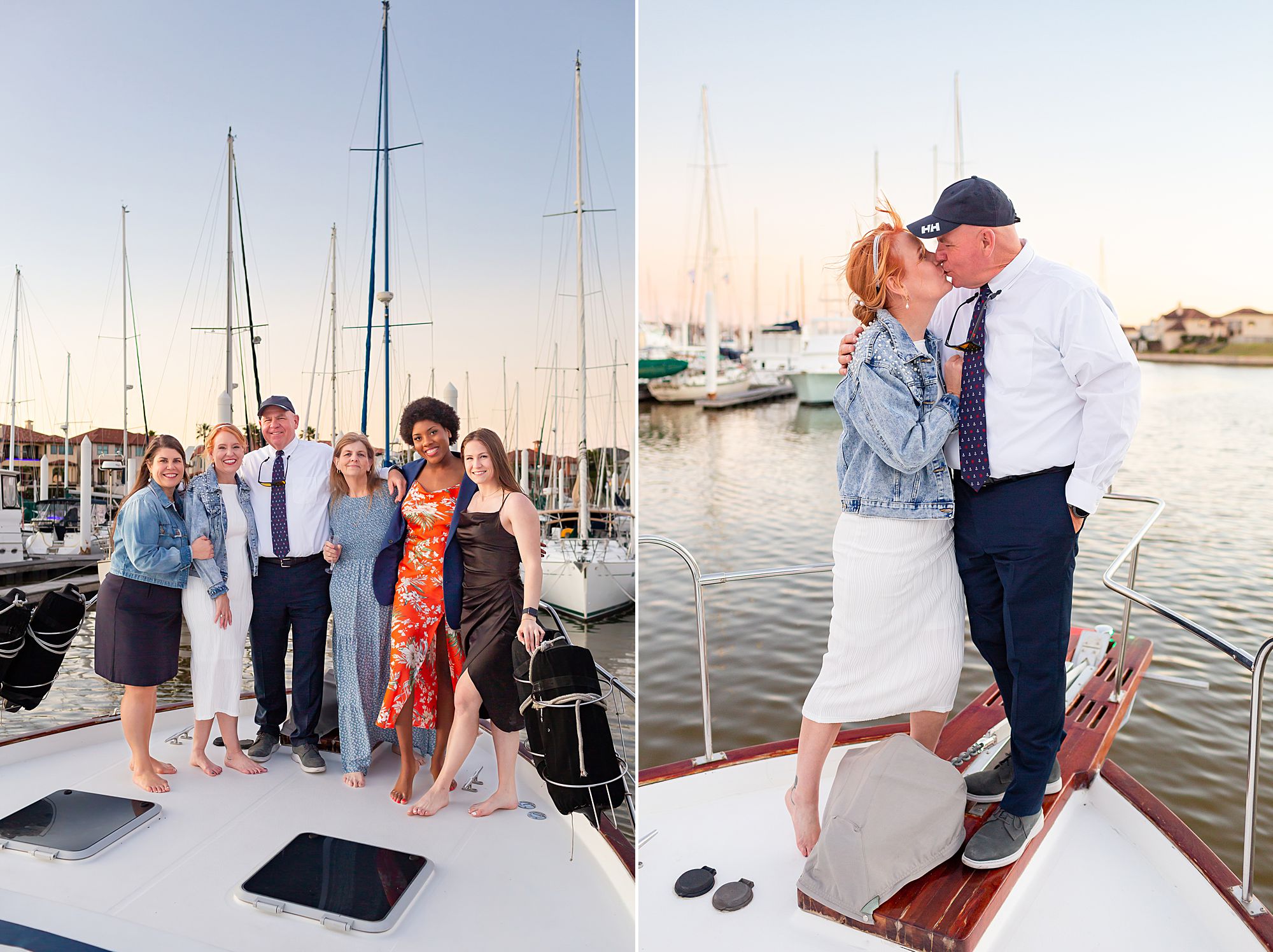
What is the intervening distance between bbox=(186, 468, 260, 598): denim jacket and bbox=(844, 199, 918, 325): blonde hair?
6.94 feet

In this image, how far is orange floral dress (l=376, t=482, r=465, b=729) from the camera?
7.97 ft

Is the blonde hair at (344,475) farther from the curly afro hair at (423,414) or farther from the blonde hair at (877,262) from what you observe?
the blonde hair at (877,262)

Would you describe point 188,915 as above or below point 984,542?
below

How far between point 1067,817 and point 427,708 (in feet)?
6.25

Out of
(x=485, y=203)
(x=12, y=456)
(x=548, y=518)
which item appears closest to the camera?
(x=12, y=456)

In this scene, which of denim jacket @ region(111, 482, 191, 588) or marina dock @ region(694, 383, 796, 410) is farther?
marina dock @ region(694, 383, 796, 410)

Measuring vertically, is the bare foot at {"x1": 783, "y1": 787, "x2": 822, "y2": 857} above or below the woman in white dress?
below

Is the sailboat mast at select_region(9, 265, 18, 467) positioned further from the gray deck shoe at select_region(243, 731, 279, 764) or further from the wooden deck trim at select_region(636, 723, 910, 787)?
the wooden deck trim at select_region(636, 723, 910, 787)

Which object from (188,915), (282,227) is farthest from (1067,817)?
(282,227)

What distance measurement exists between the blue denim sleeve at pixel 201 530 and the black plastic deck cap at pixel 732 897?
6.32 ft

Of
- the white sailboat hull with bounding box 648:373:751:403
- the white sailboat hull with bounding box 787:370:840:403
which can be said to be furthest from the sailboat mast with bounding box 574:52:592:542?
the white sailboat hull with bounding box 648:373:751:403

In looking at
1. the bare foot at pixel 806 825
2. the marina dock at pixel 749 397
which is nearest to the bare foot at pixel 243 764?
→ the bare foot at pixel 806 825

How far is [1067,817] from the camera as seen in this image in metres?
1.85

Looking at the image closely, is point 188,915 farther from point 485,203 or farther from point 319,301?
point 485,203
